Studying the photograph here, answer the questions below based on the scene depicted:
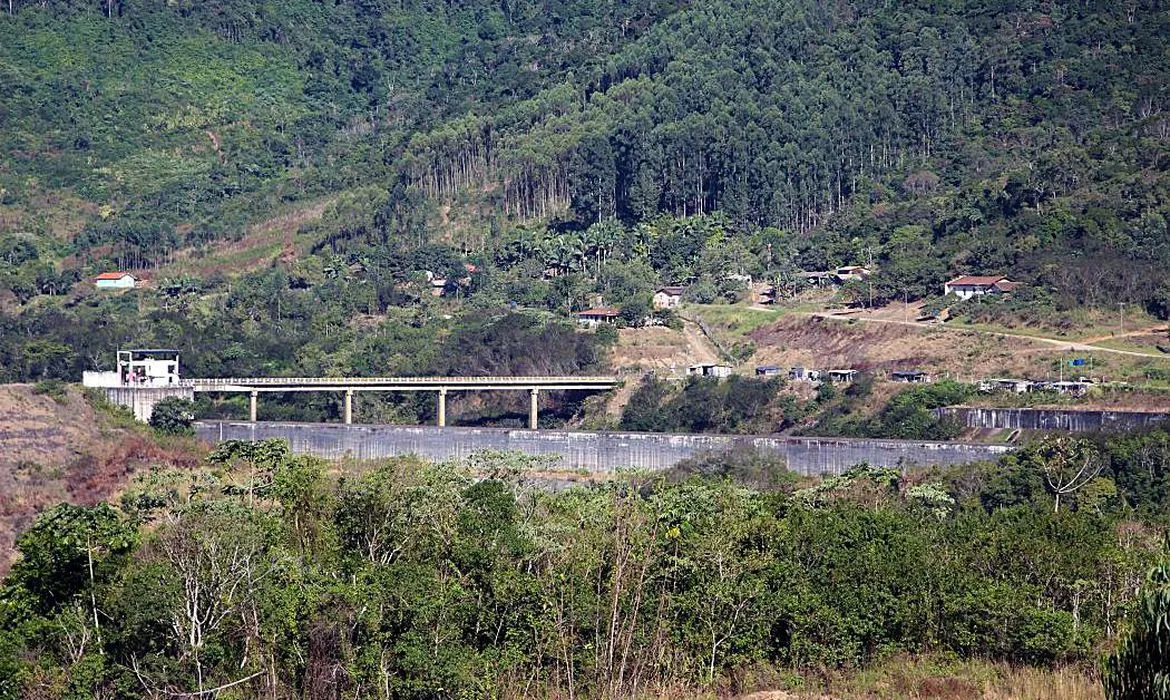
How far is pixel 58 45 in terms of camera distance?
622ft

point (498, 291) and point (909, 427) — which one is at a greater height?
point (498, 291)

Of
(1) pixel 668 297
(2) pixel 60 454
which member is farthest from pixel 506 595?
(1) pixel 668 297

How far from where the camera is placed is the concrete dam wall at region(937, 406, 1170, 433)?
82312 mm

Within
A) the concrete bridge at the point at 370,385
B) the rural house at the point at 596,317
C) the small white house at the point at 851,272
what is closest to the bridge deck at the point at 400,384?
the concrete bridge at the point at 370,385

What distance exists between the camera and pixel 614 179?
146m

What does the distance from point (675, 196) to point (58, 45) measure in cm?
8033

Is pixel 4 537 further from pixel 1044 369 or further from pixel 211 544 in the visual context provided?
pixel 1044 369

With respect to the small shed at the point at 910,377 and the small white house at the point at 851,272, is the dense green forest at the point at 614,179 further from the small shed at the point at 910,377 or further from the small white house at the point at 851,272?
the small shed at the point at 910,377

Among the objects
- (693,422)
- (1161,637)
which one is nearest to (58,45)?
(693,422)

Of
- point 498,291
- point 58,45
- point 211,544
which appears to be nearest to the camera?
point 211,544

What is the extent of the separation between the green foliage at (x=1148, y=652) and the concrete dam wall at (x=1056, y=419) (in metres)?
57.3

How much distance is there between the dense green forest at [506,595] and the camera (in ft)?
124

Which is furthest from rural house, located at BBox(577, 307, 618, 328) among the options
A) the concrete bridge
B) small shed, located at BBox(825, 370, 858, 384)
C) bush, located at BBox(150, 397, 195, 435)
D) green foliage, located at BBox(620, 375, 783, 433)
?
bush, located at BBox(150, 397, 195, 435)

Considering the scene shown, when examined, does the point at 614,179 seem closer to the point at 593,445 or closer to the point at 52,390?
the point at 593,445
